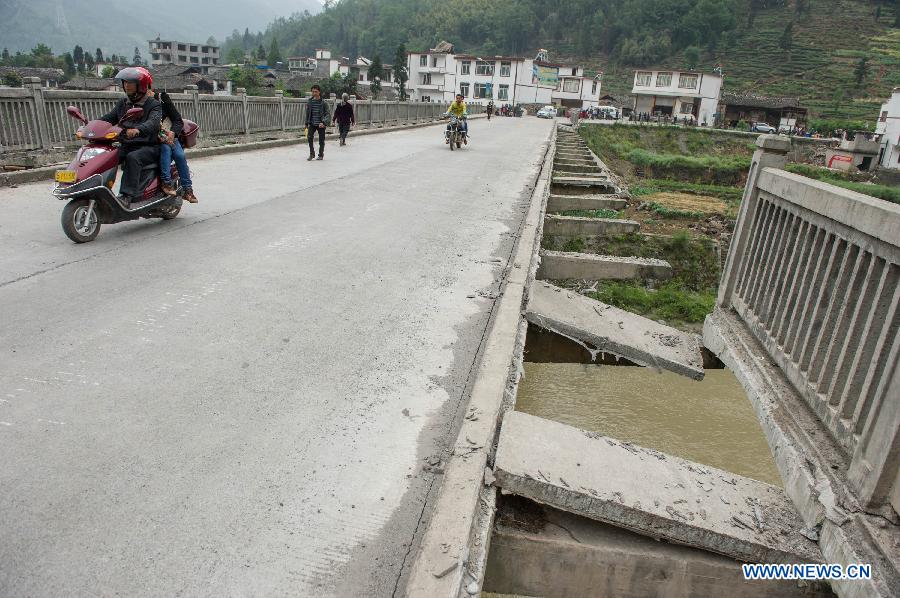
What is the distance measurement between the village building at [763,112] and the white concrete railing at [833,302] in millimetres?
77648

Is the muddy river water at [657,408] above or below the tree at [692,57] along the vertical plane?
below

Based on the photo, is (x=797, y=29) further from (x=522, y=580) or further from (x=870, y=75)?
(x=522, y=580)

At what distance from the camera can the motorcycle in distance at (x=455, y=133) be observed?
20.3 metres

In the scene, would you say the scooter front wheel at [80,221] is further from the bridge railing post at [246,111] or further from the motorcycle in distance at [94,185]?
the bridge railing post at [246,111]

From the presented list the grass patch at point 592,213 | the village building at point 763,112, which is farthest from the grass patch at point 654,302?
the village building at point 763,112

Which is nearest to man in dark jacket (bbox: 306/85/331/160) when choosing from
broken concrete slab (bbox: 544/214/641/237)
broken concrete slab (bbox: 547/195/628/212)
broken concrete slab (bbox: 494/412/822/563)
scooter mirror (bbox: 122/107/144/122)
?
broken concrete slab (bbox: 547/195/628/212)

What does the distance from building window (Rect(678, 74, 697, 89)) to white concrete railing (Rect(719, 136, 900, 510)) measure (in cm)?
8548

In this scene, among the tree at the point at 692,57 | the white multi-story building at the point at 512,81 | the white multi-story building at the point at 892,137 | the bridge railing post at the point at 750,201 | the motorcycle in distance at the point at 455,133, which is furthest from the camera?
the tree at the point at 692,57

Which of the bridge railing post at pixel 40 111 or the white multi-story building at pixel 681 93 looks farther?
the white multi-story building at pixel 681 93

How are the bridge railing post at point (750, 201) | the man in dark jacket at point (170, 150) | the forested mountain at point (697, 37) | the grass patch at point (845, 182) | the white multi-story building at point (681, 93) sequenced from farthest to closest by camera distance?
the forested mountain at point (697, 37) → the white multi-story building at point (681, 93) → the grass patch at point (845, 182) → the man in dark jacket at point (170, 150) → the bridge railing post at point (750, 201)

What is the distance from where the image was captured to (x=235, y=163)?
1393 cm

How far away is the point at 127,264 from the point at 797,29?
155403 mm

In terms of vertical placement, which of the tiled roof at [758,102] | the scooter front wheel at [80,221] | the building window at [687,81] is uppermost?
the building window at [687,81]

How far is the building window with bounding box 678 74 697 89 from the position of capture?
8138 cm
